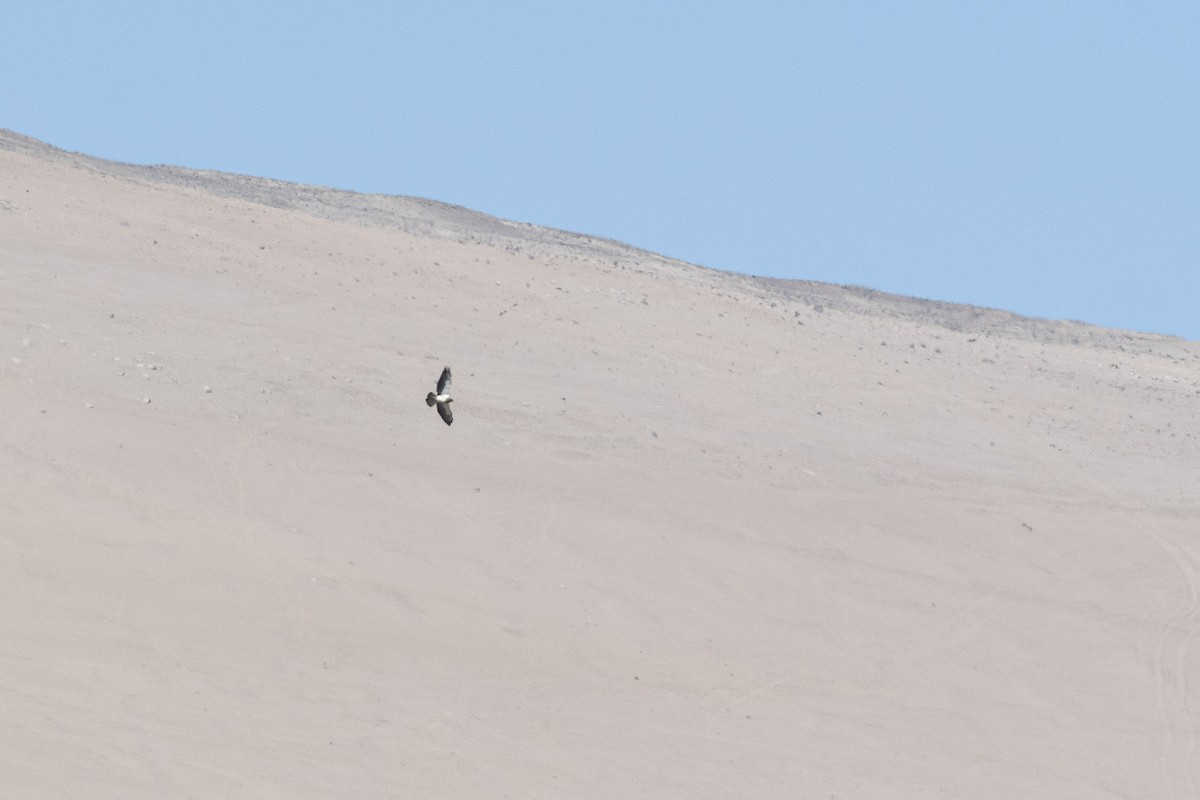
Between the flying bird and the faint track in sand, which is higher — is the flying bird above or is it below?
above

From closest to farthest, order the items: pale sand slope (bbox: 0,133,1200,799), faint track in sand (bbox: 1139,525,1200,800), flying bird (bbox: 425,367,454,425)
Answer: flying bird (bbox: 425,367,454,425) → pale sand slope (bbox: 0,133,1200,799) → faint track in sand (bbox: 1139,525,1200,800)

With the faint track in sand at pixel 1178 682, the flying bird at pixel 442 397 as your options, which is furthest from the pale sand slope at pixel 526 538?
the flying bird at pixel 442 397

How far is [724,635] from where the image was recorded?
16719 millimetres

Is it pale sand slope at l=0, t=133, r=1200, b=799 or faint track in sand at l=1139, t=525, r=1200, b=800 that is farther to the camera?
faint track in sand at l=1139, t=525, r=1200, b=800

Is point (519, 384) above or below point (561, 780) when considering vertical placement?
above

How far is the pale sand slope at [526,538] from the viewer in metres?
13.6

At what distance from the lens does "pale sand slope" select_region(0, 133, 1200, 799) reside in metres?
13.6

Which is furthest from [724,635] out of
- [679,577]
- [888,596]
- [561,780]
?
[561,780]

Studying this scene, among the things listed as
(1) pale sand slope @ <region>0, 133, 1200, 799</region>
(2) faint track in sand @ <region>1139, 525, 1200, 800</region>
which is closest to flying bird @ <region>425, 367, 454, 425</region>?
(1) pale sand slope @ <region>0, 133, 1200, 799</region>

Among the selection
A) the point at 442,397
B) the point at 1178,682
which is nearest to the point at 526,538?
the point at 442,397

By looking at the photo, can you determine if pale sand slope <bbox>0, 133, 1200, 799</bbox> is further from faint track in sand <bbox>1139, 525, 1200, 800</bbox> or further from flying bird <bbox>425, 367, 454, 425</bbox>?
flying bird <bbox>425, 367, 454, 425</bbox>

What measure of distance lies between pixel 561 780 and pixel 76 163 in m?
17.8

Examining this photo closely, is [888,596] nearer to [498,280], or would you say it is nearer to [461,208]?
[498,280]

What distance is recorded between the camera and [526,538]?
17.8 meters
